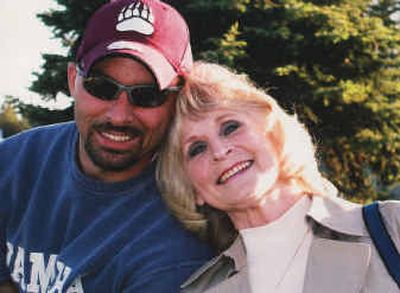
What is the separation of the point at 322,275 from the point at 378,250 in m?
0.22

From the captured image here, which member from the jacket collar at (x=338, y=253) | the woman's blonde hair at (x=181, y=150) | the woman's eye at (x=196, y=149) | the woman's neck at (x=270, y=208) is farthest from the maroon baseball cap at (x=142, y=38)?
the jacket collar at (x=338, y=253)

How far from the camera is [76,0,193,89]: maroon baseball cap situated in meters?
2.68

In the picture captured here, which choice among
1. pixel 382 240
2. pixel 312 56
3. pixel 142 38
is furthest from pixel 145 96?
pixel 312 56

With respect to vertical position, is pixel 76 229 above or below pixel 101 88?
below

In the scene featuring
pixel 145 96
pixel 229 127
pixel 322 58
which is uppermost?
pixel 145 96

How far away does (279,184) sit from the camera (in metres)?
2.77

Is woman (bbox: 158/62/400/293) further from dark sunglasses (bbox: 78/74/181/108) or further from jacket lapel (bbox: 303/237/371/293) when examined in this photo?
dark sunglasses (bbox: 78/74/181/108)

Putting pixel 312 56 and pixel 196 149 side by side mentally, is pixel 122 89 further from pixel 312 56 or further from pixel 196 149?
pixel 312 56

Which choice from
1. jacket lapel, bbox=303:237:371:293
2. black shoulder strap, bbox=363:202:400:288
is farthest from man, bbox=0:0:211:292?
black shoulder strap, bbox=363:202:400:288

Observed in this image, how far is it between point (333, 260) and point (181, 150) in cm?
76

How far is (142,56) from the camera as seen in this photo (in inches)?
105

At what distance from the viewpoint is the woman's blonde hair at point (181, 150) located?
279 cm

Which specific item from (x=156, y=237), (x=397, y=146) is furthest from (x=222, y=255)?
(x=397, y=146)

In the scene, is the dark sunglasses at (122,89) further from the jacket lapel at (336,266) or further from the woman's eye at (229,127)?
the jacket lapel at (336,266)
